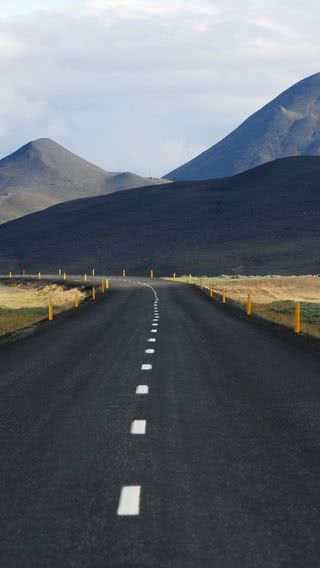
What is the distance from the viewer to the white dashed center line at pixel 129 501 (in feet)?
24.1

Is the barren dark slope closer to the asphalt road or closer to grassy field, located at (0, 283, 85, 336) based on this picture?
grassy field, located at (0, 283, 85, 336)

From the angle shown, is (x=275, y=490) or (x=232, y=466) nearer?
(x=275, y=490)

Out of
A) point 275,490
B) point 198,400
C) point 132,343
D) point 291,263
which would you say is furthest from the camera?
point 291,263

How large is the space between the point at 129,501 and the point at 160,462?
164 cm

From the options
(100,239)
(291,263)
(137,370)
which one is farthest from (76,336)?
(100,239)

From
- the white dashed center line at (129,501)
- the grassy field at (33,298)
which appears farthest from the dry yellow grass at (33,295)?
the white dashed center line at (129,501)

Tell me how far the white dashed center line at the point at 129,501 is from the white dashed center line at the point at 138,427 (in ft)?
9.47

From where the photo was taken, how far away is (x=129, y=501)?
25.2 ft

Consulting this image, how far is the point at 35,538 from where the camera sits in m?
6.68

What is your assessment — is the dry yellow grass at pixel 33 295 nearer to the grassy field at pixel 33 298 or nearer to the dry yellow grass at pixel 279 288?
the grassy field at pixel 33 298

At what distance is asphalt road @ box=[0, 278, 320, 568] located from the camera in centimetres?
648

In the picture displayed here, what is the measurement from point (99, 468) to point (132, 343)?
15658 millimetres

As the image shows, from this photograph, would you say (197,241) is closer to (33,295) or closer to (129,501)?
(33,295)

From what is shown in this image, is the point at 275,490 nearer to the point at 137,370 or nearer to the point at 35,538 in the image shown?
the point at 35,538
